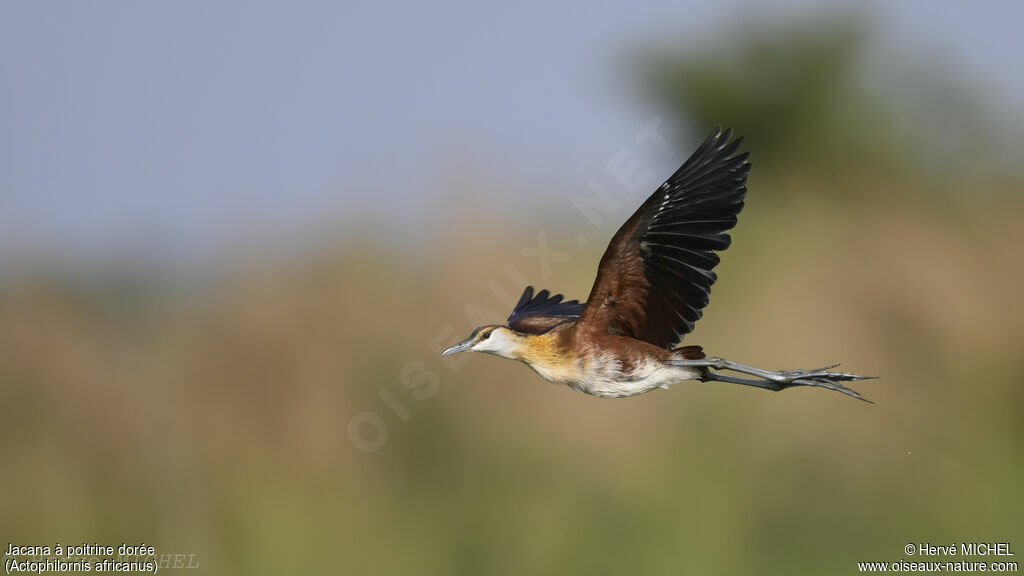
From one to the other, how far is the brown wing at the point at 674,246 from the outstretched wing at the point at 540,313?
20.9 inches

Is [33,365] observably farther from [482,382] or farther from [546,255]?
[546,255]

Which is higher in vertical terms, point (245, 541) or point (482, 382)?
point (482, 382)

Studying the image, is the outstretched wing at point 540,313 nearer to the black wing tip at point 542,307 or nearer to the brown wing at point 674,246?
the black wing tip at point 542,307

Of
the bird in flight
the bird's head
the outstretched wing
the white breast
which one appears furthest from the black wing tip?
the white breast

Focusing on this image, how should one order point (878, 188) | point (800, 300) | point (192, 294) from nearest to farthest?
point (192, 294), point (800, 300), point (878, 188)

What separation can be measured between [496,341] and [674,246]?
1.17 metres

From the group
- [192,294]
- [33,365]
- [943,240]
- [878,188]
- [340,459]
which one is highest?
[878,188]

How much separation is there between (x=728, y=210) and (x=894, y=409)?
6907 millimetres

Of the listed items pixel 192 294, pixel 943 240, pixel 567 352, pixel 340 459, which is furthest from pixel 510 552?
pixel 943 240

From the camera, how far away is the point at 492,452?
11.4m

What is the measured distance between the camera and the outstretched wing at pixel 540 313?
7933 millimetres

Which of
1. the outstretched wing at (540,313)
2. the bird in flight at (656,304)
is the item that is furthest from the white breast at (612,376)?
the outstretched wing at (540,313)

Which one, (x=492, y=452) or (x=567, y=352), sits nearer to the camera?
(x=567, y=352)

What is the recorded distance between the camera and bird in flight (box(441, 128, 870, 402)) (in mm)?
6871
